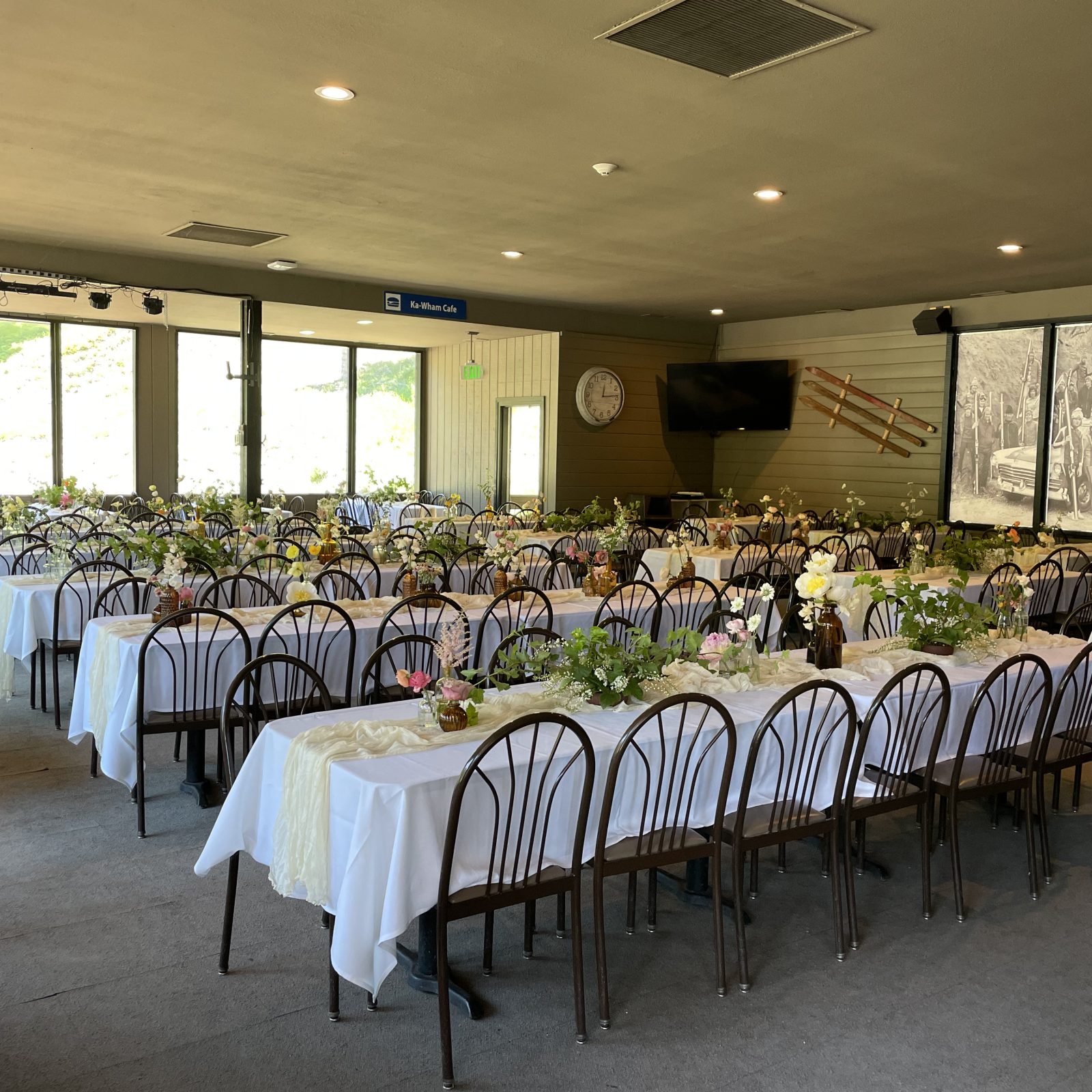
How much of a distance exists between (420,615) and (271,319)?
27.8ft

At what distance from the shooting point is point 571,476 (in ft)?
44.8

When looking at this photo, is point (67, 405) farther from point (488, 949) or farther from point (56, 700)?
point (488, 949)

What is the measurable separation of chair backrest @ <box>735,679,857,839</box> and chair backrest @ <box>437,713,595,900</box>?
1.81 ft

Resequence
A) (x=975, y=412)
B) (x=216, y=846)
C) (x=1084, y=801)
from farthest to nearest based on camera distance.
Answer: (x=975, y=412), (x=1084, y=801), (x=216, y=846)

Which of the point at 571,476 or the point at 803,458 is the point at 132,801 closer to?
the point at 571,476

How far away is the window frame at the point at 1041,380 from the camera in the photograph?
36.0 ft

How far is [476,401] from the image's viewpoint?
15.1m

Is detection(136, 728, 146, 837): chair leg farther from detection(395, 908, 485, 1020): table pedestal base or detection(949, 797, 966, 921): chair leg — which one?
detection(949, 797, 966, 921): chair leg

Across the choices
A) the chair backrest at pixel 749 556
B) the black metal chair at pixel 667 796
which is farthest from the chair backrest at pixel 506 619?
the chair backrest at pixel 749 556

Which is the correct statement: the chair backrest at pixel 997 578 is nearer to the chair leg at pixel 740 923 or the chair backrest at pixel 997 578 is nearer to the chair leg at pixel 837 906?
the chair leg at pixel 837 906

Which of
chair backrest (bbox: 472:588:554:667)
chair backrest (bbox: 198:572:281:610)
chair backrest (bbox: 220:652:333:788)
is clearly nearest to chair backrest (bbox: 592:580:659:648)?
chair backrest (bbox: 472:588:554:667)

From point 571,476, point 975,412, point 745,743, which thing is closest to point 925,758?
point 745,743

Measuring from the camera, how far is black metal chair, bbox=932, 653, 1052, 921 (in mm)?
3820

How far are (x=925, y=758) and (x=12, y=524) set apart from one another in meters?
7.53
